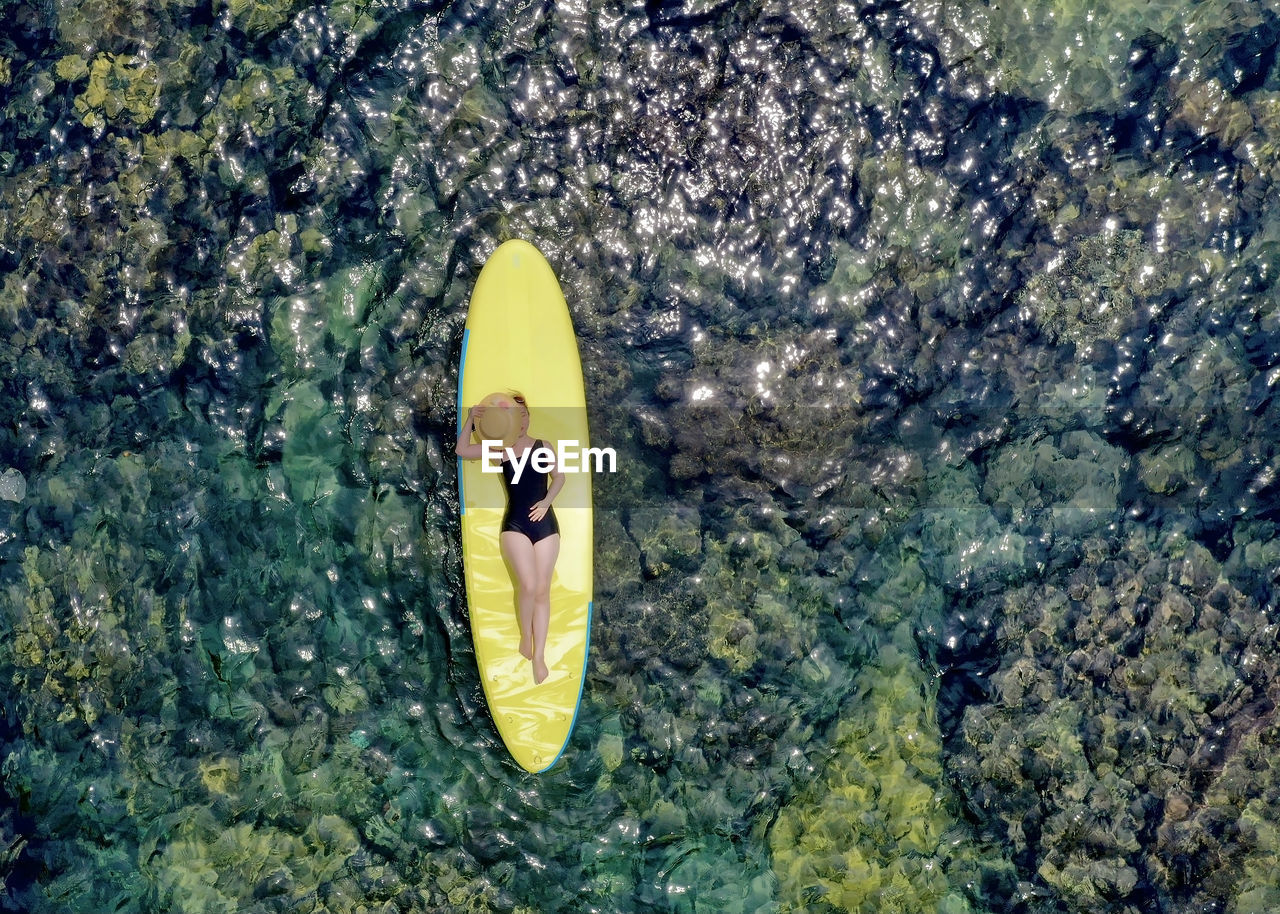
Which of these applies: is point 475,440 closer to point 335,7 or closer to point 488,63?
point 488,63

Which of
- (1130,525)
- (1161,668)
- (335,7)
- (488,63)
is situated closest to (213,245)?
(335,7)

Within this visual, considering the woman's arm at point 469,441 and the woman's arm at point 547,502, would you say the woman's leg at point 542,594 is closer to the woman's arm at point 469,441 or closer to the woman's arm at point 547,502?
the woman's arm at point 547,502

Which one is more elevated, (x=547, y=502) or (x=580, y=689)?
(x=547, y=502)

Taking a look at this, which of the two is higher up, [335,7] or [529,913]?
[335,7]

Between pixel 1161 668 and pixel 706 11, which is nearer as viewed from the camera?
pixel 1161 668

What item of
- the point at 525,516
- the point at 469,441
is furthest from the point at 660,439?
the point at 469,441
